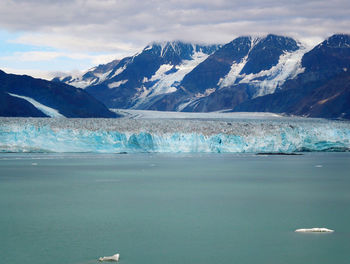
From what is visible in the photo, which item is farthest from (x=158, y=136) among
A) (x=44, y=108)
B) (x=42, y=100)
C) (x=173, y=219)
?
(x=42, y=100)

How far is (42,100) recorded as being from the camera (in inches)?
3863

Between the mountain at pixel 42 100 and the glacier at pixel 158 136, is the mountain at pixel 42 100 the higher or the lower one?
the higher one

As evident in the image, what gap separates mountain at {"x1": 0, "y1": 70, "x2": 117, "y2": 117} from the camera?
82312 millimetres

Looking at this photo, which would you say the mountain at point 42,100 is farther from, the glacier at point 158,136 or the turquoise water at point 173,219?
the turquoise water at point 173,219

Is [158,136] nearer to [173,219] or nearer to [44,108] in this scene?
[173,219]

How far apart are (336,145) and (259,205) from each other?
34.4m

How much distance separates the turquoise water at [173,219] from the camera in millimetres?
11219

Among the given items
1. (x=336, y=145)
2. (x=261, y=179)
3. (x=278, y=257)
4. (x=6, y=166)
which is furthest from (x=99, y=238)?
(x=336, y=145)

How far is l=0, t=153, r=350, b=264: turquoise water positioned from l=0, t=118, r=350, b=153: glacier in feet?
58.8

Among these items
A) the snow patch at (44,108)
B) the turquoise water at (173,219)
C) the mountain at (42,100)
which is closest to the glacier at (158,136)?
the turquoise water at (173,219)

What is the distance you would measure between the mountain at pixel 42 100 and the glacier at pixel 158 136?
35125 mm

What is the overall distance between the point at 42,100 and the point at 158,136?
5619cm

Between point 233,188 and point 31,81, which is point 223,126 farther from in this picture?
point 31,81

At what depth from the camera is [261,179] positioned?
26688mm
